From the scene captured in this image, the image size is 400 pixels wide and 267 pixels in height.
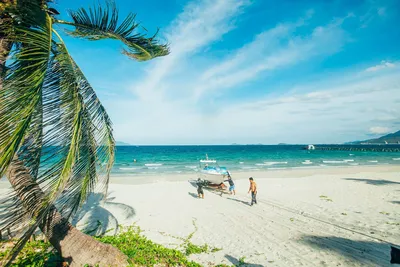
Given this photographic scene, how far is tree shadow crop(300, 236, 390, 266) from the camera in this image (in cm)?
624

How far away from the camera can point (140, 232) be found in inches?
324

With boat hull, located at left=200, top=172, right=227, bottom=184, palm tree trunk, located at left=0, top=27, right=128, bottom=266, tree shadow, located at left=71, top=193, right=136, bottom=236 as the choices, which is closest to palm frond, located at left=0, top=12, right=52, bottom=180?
palm tree trunk, located at left=0, top=27, right=128, bottom=266

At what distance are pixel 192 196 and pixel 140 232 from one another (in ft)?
21.8

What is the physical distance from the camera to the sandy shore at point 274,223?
21.8 ft

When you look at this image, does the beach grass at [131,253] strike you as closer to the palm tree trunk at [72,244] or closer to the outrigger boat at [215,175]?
the palm tree trunk at [72,244]

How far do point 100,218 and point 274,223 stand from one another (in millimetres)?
6694

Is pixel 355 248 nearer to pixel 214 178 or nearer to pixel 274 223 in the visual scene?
pixel 274 223

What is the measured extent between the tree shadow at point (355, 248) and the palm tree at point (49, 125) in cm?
622

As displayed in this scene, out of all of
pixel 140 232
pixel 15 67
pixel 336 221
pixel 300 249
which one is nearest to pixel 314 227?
pixel 336 221

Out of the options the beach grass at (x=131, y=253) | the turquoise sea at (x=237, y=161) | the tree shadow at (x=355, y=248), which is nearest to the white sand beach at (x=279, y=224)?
the tree shadow at (x=355, y=248)

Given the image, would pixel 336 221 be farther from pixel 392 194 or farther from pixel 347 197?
pixel 392 194

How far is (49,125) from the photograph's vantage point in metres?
3.18

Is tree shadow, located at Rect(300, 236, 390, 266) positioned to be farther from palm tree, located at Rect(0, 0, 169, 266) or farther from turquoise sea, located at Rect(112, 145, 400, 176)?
turquoise sea, located at Rect(112, 145, 400, 176)

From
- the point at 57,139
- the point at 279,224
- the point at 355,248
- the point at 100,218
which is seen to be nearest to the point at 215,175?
the point at 279,224
